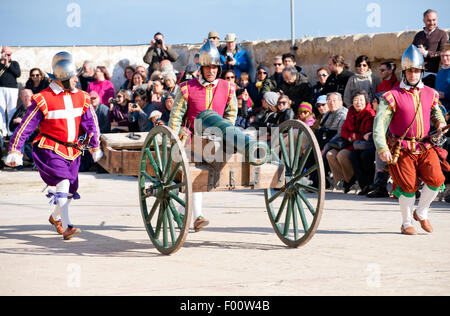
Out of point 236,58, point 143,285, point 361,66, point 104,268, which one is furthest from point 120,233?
point 236,58

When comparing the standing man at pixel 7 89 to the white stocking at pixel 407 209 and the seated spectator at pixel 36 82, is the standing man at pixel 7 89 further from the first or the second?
the white stocking at pixel 407 209

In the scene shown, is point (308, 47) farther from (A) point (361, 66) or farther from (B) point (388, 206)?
(B) point (388, 206)

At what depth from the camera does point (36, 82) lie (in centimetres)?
1605

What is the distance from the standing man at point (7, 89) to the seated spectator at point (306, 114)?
703 cm

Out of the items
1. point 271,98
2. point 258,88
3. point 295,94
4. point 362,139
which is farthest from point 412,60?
point 258,88

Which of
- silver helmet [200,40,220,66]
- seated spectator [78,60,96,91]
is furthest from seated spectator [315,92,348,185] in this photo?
seated spectator [78,60,96,91]

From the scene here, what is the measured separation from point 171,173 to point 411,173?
2366mm

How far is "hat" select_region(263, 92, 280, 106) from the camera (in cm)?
1214

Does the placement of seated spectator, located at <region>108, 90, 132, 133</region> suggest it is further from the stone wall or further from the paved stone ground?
the paved stone ground

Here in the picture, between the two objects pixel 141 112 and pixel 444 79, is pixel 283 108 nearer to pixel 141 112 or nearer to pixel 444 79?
pixel 444 79

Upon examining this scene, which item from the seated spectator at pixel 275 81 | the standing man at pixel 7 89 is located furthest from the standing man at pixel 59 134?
the standing man at pixel 7 89

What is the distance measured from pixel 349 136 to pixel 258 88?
2940 mm

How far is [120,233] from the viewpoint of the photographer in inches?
308

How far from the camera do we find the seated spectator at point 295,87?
494 inches
